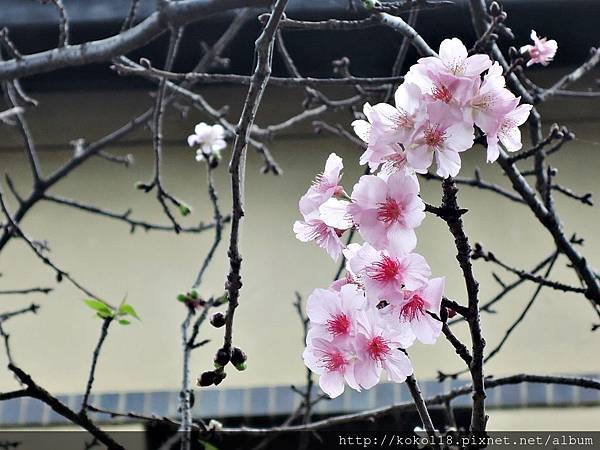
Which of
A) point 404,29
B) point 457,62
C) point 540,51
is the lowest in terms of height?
point 457,62

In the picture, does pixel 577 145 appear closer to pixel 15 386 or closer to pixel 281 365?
pixel 281 365

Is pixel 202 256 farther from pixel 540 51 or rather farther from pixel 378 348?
pixel 378 348

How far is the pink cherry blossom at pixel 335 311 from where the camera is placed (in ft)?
1.97

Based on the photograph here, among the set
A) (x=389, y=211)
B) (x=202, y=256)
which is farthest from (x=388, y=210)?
(x=202, y=256)

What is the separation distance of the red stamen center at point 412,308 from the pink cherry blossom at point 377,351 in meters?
0.03

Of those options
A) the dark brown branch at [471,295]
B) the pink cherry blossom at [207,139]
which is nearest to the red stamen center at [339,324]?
the dark brown branch at [471,295]

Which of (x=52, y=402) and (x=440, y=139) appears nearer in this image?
(x=440, y=139)

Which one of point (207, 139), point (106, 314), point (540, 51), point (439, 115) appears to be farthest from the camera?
point (207, 139)

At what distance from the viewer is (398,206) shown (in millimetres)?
534

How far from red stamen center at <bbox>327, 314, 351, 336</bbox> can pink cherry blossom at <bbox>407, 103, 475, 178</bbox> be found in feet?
0.50

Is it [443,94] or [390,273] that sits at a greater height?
[443,94]

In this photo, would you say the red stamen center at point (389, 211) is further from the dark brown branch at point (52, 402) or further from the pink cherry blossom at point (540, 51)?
the pink cherry blossom at point (540, 51)

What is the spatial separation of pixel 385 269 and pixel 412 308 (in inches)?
1.7

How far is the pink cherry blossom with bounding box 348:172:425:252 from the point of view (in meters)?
0.54
